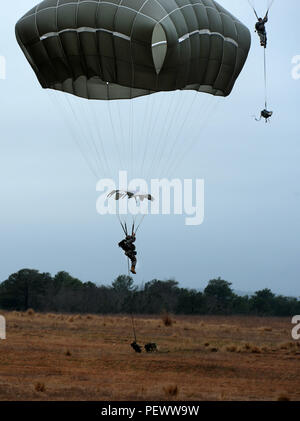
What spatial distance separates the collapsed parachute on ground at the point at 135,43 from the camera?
20.3 m

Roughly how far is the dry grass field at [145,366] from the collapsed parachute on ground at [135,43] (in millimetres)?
9583

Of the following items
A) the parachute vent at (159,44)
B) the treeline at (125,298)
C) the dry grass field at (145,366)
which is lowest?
the dry grass field at (145,366)

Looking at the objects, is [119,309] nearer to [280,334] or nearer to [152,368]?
[280,334]

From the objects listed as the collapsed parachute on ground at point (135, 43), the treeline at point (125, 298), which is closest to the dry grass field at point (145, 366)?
the collapsed parachute on ground at point (135, 43)

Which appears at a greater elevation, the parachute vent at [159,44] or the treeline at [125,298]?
the parachute vent at [159,44]

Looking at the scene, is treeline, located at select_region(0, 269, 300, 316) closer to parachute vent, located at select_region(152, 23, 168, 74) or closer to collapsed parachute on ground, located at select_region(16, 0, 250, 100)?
collapsed parachute on ground, located at select_region(16, 0, 250, 100)

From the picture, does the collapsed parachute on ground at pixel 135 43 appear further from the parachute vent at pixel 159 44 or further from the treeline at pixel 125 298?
the treeline at pixel 125 298

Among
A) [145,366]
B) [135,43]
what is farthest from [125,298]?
[135,43]

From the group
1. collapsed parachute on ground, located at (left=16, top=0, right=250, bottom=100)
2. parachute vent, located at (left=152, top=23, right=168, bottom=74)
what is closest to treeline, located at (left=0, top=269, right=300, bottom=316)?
collapsed parachute on ground, located at (left=16, top=0, right=250, bottom=100)

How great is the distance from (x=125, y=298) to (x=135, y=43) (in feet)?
168

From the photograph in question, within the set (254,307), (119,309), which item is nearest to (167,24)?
(119,309)

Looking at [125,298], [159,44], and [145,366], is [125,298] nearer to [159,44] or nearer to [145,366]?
[145,366]

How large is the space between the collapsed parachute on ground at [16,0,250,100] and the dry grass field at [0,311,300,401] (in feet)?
31.4

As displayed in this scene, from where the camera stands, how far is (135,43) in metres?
20.4
